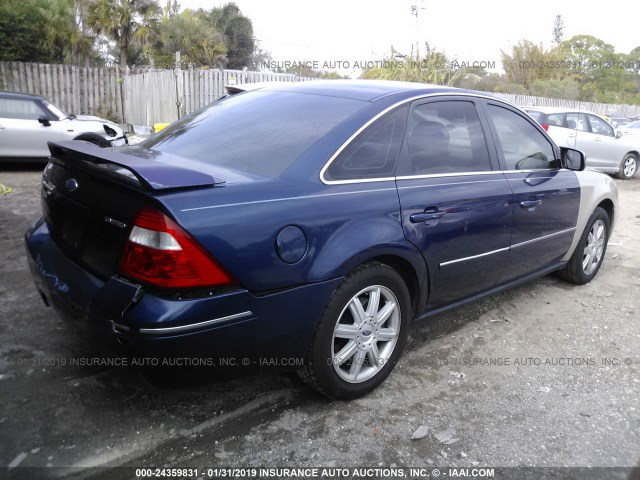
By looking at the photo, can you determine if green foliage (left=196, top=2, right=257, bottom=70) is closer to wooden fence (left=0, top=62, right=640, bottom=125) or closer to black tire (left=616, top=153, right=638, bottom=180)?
wooden fence (left=0, top=62, right=640, bottom=125)

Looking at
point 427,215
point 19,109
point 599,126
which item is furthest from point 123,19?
point 427,215

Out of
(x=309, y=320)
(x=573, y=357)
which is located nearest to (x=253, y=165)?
(x=309, y=320)

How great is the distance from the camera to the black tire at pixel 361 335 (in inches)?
99.9

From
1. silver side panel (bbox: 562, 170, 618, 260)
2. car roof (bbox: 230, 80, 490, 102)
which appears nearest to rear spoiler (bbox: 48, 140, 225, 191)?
car roof (bbox: 230, 80, 490, 102)

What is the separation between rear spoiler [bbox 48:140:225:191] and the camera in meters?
2.09

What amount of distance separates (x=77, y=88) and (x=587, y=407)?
53.0 ft

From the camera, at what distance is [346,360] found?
107 inches

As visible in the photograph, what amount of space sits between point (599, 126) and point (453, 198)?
11.2 m

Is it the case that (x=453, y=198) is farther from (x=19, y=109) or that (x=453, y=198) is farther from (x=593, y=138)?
(x=593, y=138)

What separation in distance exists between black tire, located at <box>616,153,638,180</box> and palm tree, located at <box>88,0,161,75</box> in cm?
1853

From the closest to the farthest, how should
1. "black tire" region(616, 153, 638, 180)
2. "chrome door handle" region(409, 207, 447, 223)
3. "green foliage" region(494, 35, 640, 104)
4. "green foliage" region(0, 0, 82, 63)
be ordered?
"chrome door handle" region(409, 207, 447, 223) → "black tire" region(616, 153, 638, 180) → "green foliage" region(0, 0, 82, 63) → "green foliage" region(494, 35, 640, 104)

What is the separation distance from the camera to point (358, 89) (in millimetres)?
3168

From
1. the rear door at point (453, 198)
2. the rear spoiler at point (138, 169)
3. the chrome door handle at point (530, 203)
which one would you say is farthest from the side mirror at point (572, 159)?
the rear spoiler at point (138, 169)

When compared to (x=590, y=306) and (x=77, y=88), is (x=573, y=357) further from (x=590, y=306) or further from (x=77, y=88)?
(x=77, y=88)
